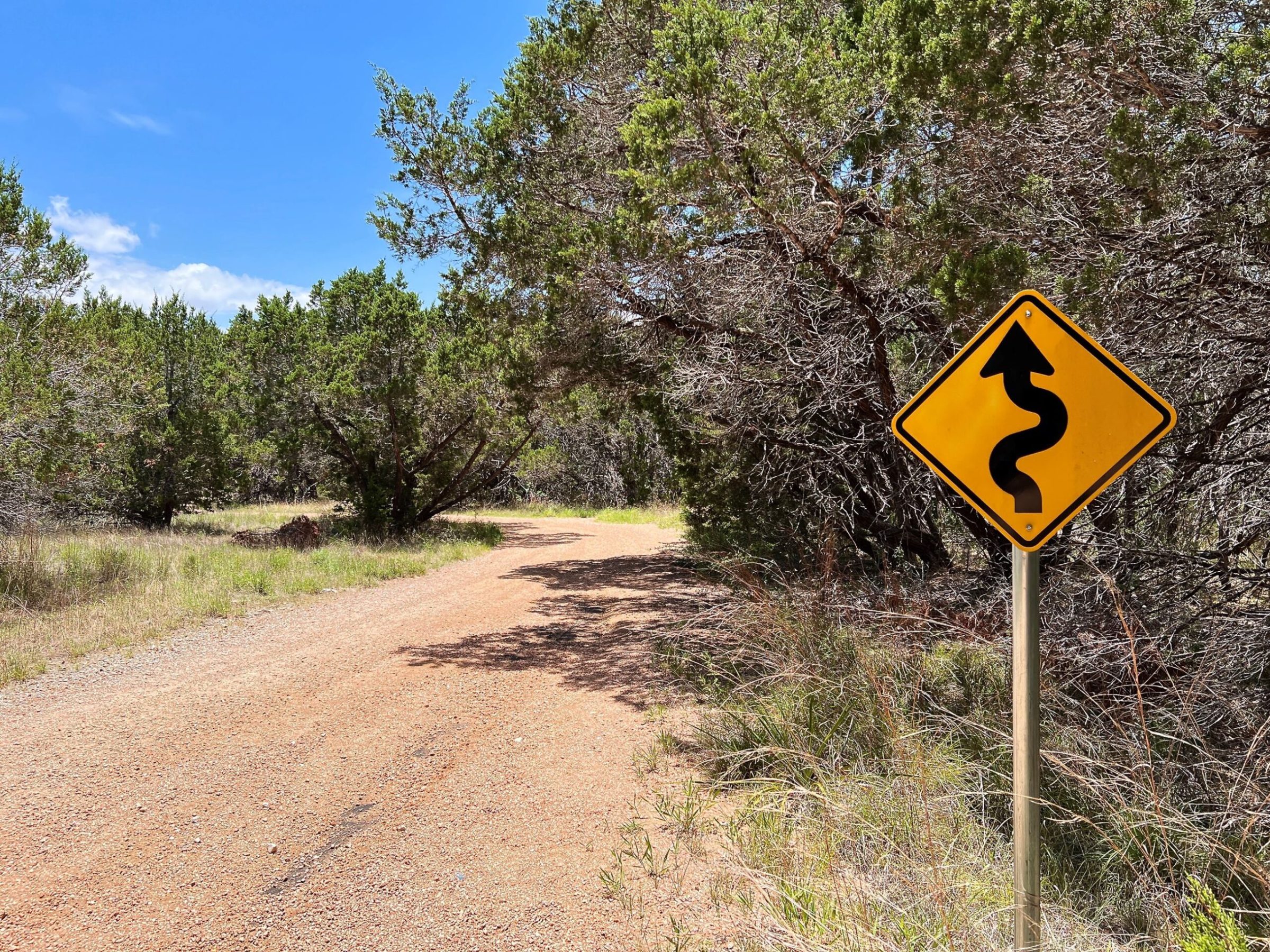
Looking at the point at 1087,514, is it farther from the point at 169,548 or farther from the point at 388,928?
the point at 169,548

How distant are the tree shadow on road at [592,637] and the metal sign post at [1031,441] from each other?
4.45 m

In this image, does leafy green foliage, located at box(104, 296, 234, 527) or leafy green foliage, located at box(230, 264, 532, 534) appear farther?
leafy green foliage, located at box(104, 296, 234, 527)

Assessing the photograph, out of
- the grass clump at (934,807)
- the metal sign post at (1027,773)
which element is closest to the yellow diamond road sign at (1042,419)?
the metal sign post at (1027,773)

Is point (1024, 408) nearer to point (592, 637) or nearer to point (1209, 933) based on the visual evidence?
point (1209, 933)

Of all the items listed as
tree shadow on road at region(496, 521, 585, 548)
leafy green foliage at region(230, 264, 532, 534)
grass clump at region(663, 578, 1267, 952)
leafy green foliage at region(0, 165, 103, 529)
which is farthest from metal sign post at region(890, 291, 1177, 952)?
tree shadow on road at region(496, 521, 585, 548)

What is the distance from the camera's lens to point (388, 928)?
332cm

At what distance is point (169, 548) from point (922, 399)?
15.0m

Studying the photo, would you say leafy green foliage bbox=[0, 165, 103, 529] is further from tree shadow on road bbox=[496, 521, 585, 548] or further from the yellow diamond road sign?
the yellow diamond road sign

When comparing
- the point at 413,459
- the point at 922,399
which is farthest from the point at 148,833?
the point at 413,459

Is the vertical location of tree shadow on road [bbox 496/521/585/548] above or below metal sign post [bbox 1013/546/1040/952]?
below

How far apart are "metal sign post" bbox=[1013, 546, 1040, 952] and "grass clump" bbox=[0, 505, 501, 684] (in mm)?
8207

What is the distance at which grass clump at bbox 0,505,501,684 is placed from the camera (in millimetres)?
8461

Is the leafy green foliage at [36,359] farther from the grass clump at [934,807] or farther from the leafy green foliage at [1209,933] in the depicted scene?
the leafy green foliage at [1209,933]

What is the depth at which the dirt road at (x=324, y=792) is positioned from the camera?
3.40 m
